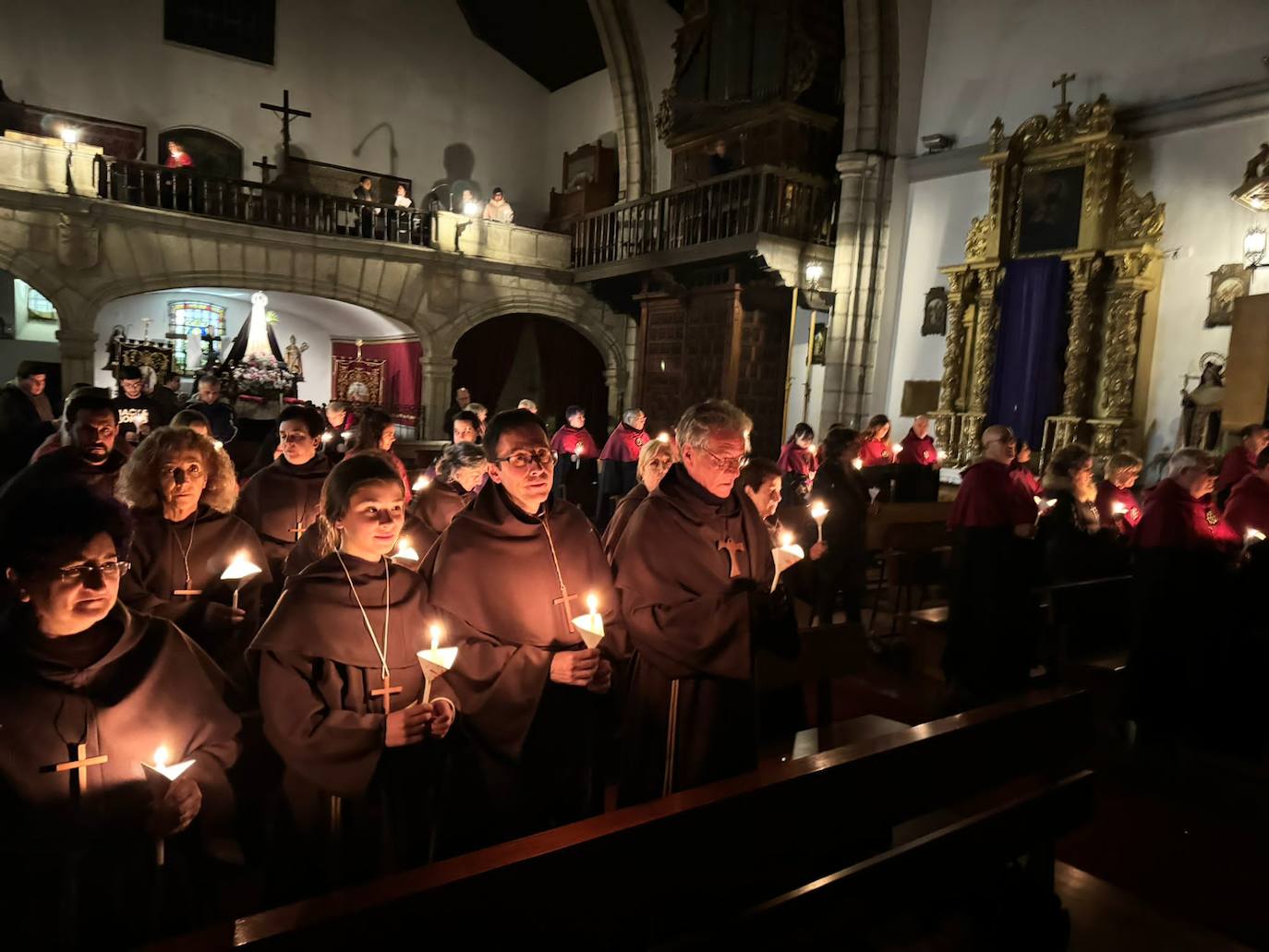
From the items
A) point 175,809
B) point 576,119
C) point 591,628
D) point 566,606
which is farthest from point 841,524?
point 576,119

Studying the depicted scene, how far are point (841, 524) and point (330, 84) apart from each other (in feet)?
54.9

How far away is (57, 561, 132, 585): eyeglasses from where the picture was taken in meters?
1.86

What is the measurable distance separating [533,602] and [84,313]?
43.6 feet

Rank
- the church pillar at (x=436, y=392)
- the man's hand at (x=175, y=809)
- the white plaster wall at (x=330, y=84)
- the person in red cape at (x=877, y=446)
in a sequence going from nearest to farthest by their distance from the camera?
the man's hand at (x=175, y=809) < the person in red cape at (x=877, y=446) < the white plaster wall at (x=330, y=84) < the church pillar at (x=436, y=392)

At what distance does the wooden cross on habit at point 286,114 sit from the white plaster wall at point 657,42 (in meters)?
6.92

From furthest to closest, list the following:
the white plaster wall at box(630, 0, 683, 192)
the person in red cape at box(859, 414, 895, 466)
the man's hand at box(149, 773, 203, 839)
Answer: the white plaster wall at box(630, 0, 683, 192) < the person in red cape at box(859, 414, 895, 466) < the man's hand at box(149, 773, 203, 839)

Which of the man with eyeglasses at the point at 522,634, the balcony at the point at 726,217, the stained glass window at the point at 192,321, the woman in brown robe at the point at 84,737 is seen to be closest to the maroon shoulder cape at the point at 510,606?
the man with eyeglasses at the point at 522,634

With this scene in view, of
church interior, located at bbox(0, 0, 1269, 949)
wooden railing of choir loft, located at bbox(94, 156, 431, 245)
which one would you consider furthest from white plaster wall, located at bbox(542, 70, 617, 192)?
wooden railing of choir loft, located at bbox(94, 156, 431, 245)

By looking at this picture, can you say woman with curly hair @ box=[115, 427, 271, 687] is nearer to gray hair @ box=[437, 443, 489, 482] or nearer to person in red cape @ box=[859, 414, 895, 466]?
gray hair @ box=[437, 443, 489, 482]

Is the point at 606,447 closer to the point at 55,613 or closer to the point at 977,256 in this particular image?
the point at 977,256

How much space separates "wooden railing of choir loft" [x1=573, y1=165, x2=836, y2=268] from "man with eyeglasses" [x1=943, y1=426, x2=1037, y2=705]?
26.0ft

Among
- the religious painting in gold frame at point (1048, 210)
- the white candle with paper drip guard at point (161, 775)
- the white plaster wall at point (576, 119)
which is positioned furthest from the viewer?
the white plaster wall at point (576, 119)

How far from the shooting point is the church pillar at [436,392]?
16.1 metres

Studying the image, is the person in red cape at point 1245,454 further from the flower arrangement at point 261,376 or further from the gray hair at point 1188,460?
the flower arrangement at point 261,376
